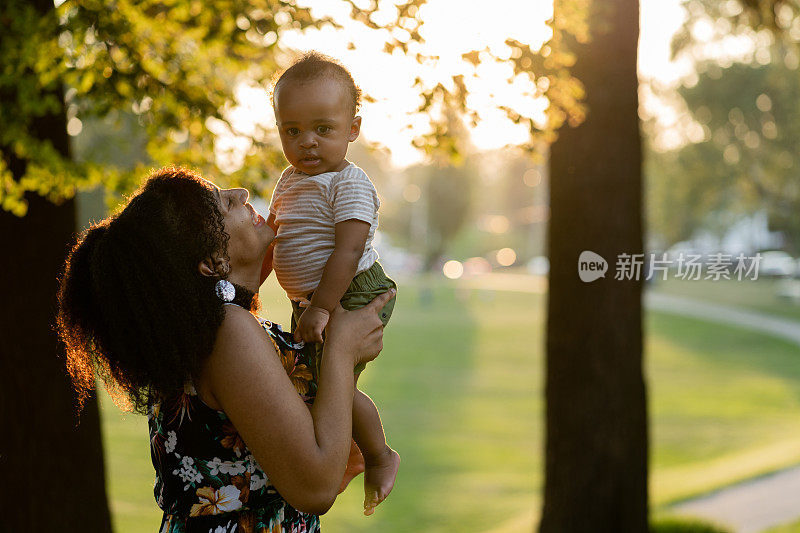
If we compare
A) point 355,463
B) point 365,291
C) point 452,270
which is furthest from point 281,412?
point 452,270

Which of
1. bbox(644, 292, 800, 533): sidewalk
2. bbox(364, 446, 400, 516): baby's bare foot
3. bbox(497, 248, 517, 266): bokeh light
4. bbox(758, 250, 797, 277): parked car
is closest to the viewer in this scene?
bbox(364, 446, 400, 516): baby's bare foot

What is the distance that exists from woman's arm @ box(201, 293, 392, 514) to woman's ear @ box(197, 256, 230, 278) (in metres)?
0.11

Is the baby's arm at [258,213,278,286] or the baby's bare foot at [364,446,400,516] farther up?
the baby's arm at [258,213,278,286]

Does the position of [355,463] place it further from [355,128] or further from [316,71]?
[316,71]

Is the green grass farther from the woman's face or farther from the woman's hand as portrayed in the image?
the woman's face

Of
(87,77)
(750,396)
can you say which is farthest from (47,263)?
(750,396)

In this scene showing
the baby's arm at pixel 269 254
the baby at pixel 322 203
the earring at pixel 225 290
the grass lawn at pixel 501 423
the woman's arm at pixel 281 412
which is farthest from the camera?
the grass lawn at pixel 501 423


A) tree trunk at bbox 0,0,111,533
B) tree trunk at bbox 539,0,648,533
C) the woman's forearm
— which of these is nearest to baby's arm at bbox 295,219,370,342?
the woman's forearm

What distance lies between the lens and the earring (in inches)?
84.4

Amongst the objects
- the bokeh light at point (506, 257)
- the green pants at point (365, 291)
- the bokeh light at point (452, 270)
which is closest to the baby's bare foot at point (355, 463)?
the green pants at point (365, 291)

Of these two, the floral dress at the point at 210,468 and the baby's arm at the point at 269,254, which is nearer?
the floral dress at the point at 210,468

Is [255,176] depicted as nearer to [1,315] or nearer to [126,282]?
[1,315]

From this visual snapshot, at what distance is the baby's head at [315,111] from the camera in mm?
2463

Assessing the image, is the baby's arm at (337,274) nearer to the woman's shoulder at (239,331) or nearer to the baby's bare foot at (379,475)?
the woman's shoulder at (239,331)
